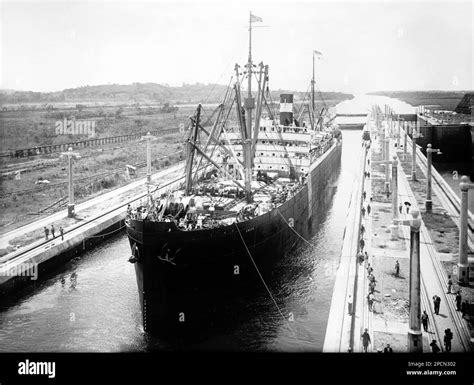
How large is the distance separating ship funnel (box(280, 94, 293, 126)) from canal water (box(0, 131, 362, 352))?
14.7m

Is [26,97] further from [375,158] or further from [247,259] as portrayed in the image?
[247,259]

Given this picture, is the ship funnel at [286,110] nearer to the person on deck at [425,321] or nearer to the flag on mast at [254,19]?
the flag on mast at [254,19]

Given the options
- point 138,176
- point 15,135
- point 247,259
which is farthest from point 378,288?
point 15,135

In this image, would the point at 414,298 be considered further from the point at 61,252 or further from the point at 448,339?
the point at 61,252

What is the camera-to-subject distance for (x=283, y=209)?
19625 millimetres

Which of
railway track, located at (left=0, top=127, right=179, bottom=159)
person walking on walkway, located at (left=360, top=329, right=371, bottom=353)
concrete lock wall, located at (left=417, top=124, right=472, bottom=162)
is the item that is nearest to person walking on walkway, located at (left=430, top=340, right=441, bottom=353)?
person walking on walkway, located at (left=360, top=329, right=371, bottom=353)

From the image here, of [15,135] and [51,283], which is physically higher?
[15,135]

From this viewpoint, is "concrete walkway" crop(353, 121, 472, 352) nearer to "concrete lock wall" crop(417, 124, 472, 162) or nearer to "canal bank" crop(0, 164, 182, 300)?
"canal bank" crop(0, 164, 182, 300)

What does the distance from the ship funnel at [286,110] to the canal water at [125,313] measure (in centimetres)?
1472

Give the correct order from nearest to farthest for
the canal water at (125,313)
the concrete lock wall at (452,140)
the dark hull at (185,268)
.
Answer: the canal water at (125,313) < the dark hull at (185,268) < the concrete lock wall at (452,140)

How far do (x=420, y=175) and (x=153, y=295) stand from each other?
23942 millimetres

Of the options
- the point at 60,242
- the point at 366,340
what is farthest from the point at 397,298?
the point at 60,242

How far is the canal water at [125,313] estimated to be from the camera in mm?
13820

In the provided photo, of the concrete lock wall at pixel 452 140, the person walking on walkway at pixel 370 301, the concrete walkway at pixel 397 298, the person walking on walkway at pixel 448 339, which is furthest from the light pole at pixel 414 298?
the concrete lock wall at pixel 452 140
